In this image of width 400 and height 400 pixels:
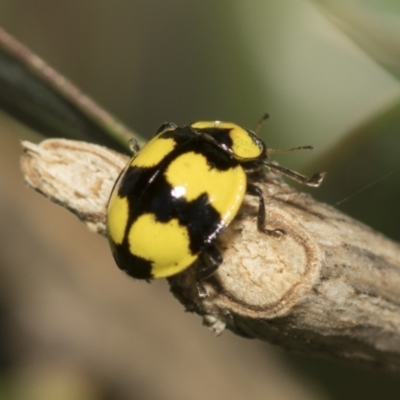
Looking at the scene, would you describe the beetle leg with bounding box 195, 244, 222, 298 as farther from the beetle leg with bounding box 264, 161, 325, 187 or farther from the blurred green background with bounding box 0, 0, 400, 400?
the blurred green background with bounding box 0, 0, 400, 400

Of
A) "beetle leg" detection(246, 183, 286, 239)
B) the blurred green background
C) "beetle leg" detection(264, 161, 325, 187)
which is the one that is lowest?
the blurred green background

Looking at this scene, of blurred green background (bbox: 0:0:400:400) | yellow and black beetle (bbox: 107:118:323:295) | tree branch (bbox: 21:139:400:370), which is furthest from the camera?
blurred green background (bbox: 0:0:400:400)

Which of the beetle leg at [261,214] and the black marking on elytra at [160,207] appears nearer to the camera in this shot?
the beetle leg at [261,214]

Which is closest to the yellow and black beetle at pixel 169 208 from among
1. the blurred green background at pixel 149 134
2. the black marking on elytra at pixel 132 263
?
the black marking on elytra at pixel 132 263

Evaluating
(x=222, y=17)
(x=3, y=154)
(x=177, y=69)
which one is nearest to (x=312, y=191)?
(x=222, y=17)

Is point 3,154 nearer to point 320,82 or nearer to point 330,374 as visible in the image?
point 320,82

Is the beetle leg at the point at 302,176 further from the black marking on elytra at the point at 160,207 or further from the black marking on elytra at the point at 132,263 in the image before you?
the black marking on elytra at the point at 132,263

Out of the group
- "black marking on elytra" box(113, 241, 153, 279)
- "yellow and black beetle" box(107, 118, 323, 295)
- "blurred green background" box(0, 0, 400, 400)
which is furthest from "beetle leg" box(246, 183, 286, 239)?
"blurred green background" box(0, 0, 400, 400)

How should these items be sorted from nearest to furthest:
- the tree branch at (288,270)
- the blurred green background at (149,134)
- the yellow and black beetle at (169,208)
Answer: the tree branch at (288,270) < the yellow and black beetle at (169,208) < the blurred green background at (149,134)
